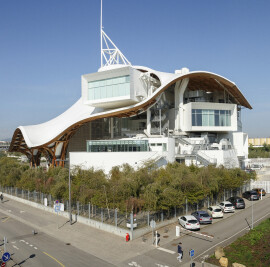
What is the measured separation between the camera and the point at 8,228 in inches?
947

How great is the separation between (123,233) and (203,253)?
6.16 metres

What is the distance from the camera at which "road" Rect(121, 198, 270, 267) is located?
53.8 ft

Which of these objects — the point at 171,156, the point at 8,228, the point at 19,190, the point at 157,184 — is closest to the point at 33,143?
the point at 19,190

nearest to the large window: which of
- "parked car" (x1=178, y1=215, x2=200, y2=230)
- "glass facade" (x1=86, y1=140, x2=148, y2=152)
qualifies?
"glass facade" (x1=86, y1=140, x2=148, y2=152)

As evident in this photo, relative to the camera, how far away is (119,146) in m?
41.4

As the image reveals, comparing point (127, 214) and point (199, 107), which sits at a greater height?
point (199, 107)

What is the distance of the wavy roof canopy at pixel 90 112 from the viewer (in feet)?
149

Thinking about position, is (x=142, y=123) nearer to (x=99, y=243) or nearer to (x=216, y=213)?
(x=216, y=213)

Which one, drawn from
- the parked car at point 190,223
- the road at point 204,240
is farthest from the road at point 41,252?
the parked car at point 190,223

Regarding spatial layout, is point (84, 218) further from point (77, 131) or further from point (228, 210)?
point (77, 131)

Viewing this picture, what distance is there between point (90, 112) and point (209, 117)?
71.7 feet

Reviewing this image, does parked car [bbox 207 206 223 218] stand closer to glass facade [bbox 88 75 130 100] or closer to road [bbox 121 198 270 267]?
road [bbox 121 198 270 267]

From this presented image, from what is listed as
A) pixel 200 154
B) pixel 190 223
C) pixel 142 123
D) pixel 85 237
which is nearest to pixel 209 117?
pixel 200 154

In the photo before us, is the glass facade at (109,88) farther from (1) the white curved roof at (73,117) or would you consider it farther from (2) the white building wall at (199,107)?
(2) the white building wall at (199,107)
